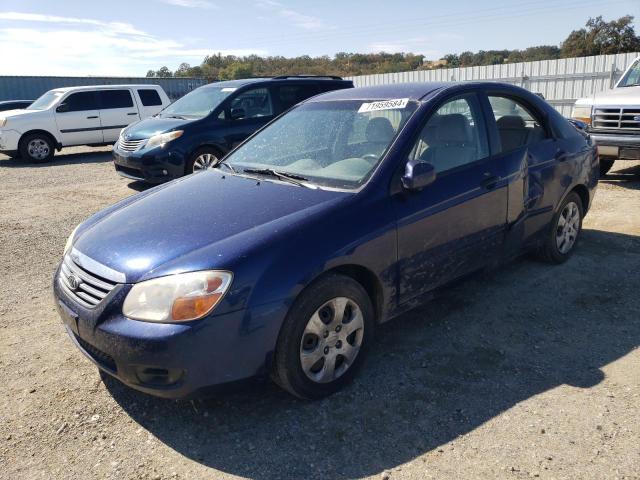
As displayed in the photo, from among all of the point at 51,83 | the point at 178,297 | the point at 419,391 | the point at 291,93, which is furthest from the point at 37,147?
the point at 51,83

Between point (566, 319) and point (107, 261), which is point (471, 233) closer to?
point (566, 319)

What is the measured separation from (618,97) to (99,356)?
8575 millimetres

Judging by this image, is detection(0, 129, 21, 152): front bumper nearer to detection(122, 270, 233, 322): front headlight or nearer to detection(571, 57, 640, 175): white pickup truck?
detection(571, 57, 640, 175): white pickup truck

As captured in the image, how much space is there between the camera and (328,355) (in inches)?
119

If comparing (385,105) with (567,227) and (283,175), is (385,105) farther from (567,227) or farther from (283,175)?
(567,227)

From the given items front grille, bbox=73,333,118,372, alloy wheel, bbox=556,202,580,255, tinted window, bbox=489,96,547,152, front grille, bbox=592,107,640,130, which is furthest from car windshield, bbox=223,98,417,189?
front grille, bbox=592,107,640,130

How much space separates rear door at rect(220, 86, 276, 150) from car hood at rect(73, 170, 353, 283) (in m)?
5.46

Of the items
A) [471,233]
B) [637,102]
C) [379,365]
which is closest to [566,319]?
[471,233]

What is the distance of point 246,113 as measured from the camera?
9289 mm

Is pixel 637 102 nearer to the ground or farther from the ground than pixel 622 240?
farther from the ground

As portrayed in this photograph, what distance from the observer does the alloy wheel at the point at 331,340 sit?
115 inches

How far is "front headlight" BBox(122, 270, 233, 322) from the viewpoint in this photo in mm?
2562

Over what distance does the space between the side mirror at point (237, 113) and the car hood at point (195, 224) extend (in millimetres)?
5640

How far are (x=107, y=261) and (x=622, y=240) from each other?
509cm
